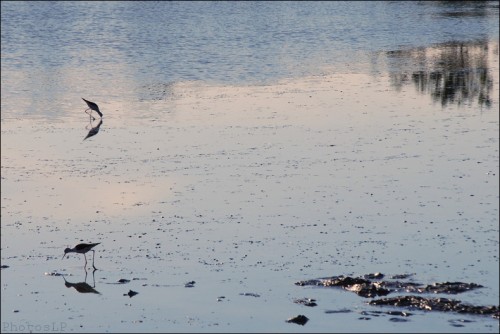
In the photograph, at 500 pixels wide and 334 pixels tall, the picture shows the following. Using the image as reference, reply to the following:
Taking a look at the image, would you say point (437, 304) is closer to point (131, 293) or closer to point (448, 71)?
point (131, 293)

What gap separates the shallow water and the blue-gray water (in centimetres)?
32

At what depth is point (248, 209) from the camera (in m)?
15.6

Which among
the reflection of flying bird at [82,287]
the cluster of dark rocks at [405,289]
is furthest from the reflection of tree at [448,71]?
the reflection of flying bird at [82,287]

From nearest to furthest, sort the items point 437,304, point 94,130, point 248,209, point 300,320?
point 300,320 → point 437,304 → point 248,209 → point 94,130

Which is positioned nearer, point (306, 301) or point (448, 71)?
point (306, 301)

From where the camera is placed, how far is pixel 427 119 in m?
21.9

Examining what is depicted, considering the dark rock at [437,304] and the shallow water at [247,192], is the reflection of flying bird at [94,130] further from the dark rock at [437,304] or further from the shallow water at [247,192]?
the dark rock at [437,304]

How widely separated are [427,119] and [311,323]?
11175 mm

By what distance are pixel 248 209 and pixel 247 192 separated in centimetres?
88

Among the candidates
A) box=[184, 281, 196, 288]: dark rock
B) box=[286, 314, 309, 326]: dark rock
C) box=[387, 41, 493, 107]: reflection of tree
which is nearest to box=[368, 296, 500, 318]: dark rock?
box=[286, 314, 309, 326]: dark rock

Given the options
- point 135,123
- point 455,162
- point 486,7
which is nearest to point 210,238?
point 455,162

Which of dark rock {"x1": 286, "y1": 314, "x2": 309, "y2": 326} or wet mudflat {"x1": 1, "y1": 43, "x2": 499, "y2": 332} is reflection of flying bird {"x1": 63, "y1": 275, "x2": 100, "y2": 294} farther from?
dark rock {"x1": 286, "y1": 314, "x2": 309, "y2": 326}

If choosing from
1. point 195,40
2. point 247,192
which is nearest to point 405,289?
point 247,192

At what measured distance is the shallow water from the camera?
12.3 meters
